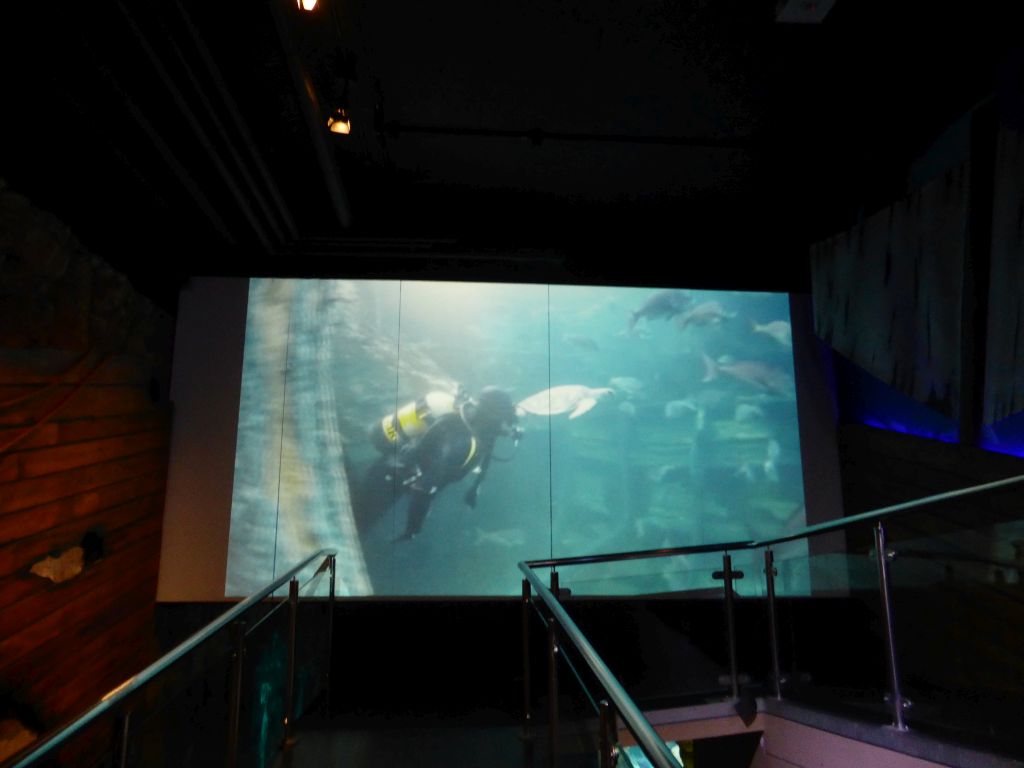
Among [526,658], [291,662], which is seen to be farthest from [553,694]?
[291,662]

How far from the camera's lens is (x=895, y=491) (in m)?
4.83

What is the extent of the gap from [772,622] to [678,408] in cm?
261

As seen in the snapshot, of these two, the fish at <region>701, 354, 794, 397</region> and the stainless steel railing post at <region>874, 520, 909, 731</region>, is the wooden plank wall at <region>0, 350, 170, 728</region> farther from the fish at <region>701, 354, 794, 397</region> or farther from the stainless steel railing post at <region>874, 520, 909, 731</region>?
the fish at <region>701, 354, 794, 397</region>

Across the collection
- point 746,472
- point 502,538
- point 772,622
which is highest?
point 746,472

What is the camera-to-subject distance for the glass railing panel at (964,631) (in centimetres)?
227

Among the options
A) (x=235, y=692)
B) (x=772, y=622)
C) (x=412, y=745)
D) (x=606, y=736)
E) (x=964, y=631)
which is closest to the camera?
(x=606, y=736)

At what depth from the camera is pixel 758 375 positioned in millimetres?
5719

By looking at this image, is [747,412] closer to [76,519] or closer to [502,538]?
[502,538]

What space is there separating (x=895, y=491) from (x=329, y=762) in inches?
178

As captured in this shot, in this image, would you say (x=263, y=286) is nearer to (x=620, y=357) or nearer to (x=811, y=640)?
(x=620, y=357)

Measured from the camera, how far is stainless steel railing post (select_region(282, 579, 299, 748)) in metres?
2.78

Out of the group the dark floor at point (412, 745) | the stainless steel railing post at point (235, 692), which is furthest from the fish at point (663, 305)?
the stainless steel railing post at point (235, 692)

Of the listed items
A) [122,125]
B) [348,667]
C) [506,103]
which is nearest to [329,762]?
[348,667]

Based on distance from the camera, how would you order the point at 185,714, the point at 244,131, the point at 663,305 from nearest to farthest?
the point at 185,714 → the point at 244,131 → the point at 663,305
